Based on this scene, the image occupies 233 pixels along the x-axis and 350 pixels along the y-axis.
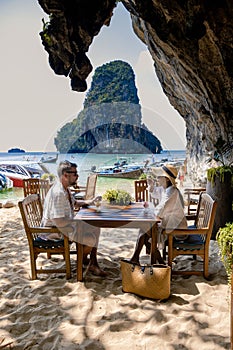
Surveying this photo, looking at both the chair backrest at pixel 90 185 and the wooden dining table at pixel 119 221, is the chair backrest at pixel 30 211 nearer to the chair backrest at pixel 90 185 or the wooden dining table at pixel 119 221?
the wooden dining table at pixel 119 221

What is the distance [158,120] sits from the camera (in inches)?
179

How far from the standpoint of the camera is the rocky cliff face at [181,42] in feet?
17.9

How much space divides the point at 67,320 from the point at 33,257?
0.94 metres

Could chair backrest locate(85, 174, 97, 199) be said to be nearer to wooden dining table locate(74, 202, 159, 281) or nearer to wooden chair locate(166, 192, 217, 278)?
wooden dining table locate(74, 202, 159, 281)

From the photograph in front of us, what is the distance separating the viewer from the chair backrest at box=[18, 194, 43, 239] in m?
3.08

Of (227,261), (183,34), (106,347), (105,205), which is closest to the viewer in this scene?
(227,261)

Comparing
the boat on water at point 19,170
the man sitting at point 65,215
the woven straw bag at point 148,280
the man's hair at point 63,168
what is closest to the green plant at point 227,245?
the woven straw bag at point 148,280

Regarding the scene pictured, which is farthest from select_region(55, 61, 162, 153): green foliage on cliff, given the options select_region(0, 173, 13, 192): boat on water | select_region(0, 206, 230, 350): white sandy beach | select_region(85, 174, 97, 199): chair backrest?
select_region(0, 173, 13, 192): boat on water

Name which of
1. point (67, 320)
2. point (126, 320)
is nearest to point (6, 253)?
point (67, 320)

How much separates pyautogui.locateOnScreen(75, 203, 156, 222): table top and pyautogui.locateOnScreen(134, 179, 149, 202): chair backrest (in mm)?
1423

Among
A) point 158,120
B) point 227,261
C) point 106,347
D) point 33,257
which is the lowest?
point 106,347

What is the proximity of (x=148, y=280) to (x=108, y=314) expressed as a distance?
1.52ft

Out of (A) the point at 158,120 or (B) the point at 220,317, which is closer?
(B) the point at 220,317

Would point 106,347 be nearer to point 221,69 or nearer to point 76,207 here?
point 76,207
